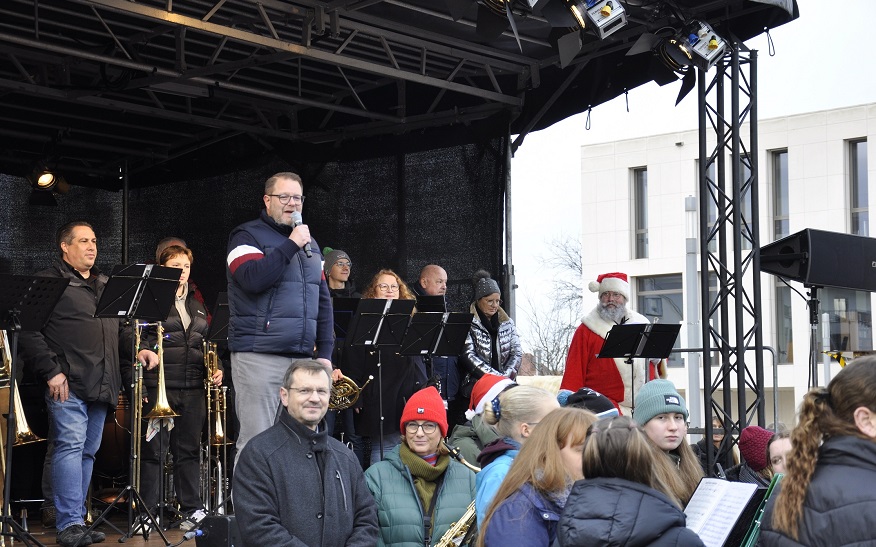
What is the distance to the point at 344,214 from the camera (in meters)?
11.9

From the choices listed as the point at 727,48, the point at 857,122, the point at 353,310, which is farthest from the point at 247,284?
the point at 857,122

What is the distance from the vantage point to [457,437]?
5926 millimetres

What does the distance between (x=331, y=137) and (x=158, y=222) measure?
272cm

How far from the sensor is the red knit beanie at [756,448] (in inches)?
227

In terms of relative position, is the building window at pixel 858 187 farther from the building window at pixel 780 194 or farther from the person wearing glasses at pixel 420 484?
the person wearing glasses at pixel 420 484

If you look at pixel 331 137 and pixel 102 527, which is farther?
pixel 331 137

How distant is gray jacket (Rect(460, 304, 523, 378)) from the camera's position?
9125 millimetres

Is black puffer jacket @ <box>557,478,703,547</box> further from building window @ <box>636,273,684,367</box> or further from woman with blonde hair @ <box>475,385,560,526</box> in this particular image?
building window @ <box>636,273,684,367</box>

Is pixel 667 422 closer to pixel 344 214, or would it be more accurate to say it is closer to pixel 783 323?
pixel 344 214

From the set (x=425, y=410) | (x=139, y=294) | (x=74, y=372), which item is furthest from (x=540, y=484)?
(x=74, y=372)

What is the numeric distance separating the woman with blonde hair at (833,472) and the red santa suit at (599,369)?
547 centimetres

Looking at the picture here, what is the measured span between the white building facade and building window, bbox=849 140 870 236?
3 centimetres

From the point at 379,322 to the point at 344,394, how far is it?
2.88 feet

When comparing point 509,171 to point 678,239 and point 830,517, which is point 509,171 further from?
point 678,239
